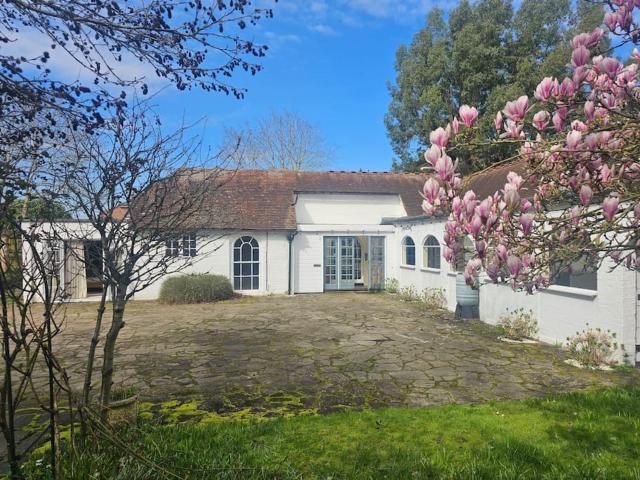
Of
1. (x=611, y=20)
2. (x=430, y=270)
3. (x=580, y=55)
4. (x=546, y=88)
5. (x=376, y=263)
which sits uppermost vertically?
(x=611, y=20)

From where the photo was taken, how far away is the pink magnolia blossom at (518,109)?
2338mm

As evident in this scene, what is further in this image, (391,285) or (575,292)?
(391,285)

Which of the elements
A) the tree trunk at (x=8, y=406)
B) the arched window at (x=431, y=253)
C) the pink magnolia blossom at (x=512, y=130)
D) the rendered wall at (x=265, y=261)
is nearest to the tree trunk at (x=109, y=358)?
the tree trunk at (x=8, y=406)

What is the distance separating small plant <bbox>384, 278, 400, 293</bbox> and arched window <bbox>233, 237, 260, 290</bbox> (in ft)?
18.3

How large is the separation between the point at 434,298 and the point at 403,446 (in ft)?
34.1

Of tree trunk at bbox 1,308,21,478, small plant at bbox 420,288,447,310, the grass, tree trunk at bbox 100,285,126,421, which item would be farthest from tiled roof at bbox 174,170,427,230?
tree trunk at bbox 1,308,21,478

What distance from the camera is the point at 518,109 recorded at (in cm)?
235

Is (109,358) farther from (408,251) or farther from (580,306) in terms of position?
(408,251)

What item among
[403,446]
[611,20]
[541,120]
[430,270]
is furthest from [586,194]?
[430,270]

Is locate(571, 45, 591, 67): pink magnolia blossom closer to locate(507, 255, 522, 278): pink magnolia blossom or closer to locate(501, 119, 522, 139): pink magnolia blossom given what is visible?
locate(501, 119, 522, 139): pink magnolia blossom

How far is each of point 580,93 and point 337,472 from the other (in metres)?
3.44

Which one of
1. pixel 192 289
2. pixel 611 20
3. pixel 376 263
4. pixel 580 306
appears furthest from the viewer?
pixel 376 263

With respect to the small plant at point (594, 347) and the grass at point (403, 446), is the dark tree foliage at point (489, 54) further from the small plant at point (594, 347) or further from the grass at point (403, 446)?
the grass at point (403, 446)

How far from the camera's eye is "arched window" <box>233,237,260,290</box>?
1756cm
